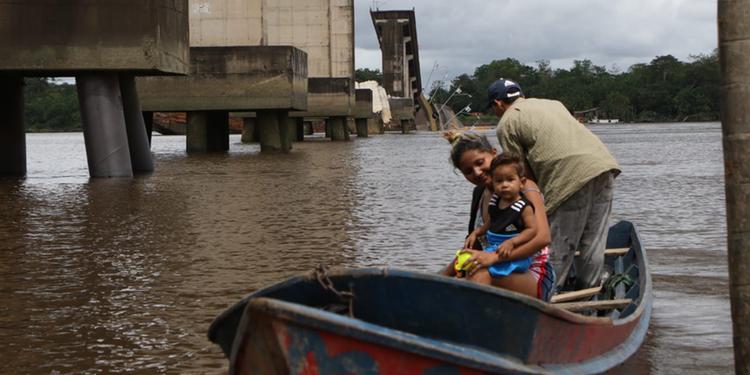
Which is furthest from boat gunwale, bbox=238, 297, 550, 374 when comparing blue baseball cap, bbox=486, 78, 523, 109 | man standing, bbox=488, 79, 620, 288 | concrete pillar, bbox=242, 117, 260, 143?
concrete pillar, bbox=242, 117, 260, 143

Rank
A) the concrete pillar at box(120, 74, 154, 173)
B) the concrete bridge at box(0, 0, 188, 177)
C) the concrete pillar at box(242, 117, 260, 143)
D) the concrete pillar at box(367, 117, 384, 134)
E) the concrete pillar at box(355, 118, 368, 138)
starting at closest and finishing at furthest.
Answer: the concrete bridge at box(0, 0, 188, 177) < the concrete pillar at box(120, 74, 154, 173) < the concrete pillar at box(242, 117, 260, 143) < the concrete pillar at box(355, 118, 368, 138) < the concrete pillar at box(367, 117, 384, 134)

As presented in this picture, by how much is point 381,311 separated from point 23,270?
670cm

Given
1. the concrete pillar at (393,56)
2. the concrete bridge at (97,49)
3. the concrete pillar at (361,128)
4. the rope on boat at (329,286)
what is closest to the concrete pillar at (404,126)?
the concrete pillar at (393,56)

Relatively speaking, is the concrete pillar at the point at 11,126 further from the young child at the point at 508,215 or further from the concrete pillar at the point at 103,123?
the young child at the point at 508,215

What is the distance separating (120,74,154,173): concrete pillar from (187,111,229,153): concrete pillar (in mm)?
Result: 13841

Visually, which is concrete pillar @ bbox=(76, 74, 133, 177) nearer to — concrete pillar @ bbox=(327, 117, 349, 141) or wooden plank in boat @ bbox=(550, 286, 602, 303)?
wooden plank in boat @ bbox=(550, 286, 602, 303)

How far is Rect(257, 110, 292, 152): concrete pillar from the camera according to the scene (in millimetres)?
40781

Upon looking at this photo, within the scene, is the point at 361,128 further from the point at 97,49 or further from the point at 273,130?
the point at 97,49

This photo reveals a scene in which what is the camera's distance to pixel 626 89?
170875 mm

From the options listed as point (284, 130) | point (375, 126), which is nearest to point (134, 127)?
point (284, 130)

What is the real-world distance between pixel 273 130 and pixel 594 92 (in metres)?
133

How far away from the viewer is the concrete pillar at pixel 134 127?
2542cm

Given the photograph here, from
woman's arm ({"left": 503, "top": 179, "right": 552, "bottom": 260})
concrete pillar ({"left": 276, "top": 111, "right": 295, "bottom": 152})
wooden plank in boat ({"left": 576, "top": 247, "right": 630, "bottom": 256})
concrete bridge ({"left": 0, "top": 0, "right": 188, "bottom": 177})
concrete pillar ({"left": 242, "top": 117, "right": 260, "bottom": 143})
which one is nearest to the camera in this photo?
woman's arm ({"left": 503, "top": 179, "right": 552, "bottom": 260})

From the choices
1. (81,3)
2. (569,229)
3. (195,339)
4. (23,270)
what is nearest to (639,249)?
(569,229)
